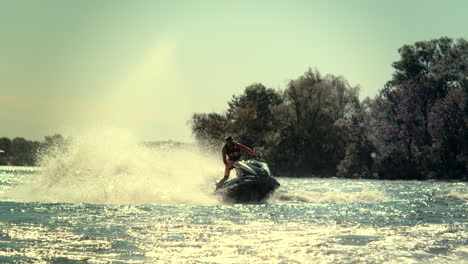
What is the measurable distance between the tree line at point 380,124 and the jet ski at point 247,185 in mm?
38543

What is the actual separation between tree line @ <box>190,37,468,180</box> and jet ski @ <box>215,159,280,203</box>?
38.5 meters

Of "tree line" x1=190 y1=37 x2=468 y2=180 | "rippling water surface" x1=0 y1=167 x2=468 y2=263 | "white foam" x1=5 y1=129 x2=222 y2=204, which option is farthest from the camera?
"tree line" x1=190 y1=37 x2=468 y2=180

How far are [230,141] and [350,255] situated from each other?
38.1 ft

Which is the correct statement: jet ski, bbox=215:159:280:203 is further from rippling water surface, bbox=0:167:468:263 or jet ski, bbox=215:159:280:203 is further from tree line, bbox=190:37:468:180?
tree line, bbox=190:37:468:180

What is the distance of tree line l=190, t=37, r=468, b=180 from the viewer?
188ft

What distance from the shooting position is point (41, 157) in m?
26.5

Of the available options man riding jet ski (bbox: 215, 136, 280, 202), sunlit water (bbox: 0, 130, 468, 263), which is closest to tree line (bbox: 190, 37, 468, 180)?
sunlit water (bbox: 0, 130, 468, 263)

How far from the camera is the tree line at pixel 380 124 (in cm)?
5725

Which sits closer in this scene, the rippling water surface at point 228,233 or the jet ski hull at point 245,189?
the rippling water surface at point 228,233

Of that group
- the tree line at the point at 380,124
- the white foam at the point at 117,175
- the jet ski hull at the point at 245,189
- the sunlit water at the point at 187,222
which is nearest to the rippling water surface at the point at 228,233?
the sunlit water at the point at 187,222

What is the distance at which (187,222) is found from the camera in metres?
14.2

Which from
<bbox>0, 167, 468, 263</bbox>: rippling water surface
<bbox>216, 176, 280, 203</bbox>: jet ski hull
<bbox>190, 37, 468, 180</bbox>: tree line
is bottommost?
<bbox>0, 167, 468, 263</bbox>: rippling water surface

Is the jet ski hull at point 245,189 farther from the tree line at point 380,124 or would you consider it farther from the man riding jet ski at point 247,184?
the tree line at point 380,124

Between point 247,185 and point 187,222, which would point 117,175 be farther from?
point 187,222
